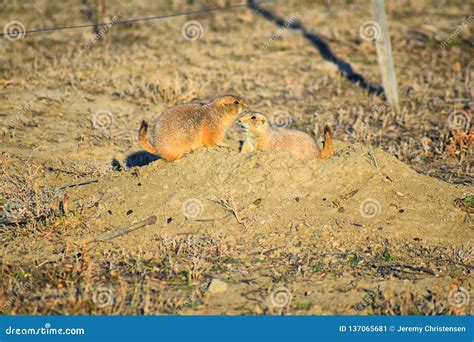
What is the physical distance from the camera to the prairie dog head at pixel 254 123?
887 cm

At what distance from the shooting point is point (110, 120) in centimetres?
1257

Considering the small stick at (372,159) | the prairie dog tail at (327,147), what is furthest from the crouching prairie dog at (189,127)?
the small stick at (372,159)

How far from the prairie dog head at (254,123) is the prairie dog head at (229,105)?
7.1 inches

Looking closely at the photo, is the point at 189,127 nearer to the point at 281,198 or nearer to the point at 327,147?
the point at 281,198

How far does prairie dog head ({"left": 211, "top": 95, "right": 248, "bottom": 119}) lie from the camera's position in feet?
29.8

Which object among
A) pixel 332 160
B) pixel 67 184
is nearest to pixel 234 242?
pixel 332 160

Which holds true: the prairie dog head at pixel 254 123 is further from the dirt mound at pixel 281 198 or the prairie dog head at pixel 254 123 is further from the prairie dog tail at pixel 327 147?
the prairie dog tail at pixel 327 147

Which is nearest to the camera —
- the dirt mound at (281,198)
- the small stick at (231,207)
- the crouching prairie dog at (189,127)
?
the small stick at (231,207)

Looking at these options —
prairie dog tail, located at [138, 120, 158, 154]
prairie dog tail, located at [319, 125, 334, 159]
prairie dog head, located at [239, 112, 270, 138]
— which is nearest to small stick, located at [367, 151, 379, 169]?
prairie dog tail, located at [319, 125, 334, 159]

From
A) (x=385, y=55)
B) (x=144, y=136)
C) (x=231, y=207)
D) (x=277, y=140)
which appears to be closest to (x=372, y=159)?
(x=277, y=140)

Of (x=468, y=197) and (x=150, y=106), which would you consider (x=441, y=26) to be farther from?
(x=468, y=197)

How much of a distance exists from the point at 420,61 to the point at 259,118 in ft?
31.5

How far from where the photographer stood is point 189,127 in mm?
8773

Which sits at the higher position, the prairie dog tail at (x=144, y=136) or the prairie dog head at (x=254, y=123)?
the prairie dog head at (x=254, y=123)
